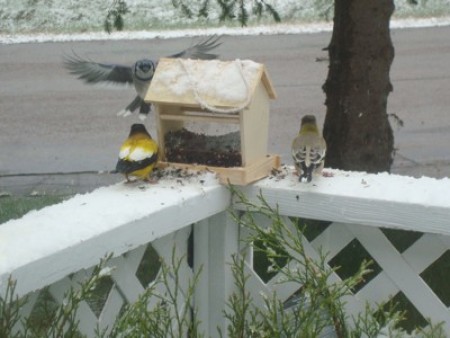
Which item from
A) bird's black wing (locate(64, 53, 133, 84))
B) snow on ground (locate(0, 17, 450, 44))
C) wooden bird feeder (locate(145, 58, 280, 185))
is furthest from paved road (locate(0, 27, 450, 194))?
wooden bird feeder (locate(145, 58, 280, 185))

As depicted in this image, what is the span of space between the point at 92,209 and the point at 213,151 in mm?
697

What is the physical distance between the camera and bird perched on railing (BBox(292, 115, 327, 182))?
104 inches

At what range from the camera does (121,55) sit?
1297 centimetres

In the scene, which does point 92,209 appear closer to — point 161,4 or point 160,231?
point 160,231

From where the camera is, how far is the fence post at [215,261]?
2.74m

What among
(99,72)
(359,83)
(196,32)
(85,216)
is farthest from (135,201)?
(196,32)

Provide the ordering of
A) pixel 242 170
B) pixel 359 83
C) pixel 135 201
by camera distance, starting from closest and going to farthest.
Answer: pixel 135 201, pixel 242 170, pixel 359 83

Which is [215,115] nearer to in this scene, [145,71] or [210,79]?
[210,79]

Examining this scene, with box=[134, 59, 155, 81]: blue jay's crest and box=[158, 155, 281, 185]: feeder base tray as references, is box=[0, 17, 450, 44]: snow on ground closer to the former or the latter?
box=[134, 59, 155, 81]: blue jay's crest

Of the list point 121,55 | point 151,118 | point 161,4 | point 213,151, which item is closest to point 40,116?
point 151,118

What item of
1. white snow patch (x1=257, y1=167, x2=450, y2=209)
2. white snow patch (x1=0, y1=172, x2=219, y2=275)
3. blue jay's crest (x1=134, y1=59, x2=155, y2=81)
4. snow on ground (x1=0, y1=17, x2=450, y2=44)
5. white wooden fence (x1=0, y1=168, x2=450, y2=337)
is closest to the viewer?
white snow patch (x1=0, y1=172, x2=219, y2=275)

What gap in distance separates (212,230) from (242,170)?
0.22 metres

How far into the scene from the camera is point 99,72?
4367 millimetres

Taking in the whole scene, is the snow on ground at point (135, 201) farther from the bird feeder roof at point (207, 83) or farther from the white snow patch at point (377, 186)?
the bird feeder roof at point (207, 83)
